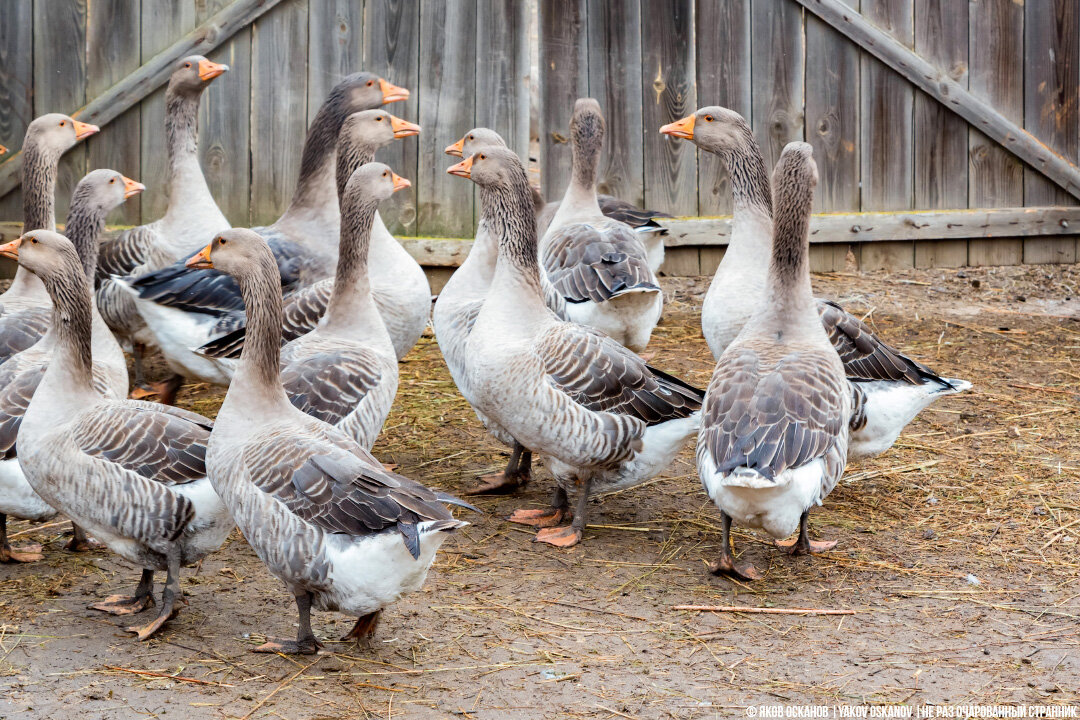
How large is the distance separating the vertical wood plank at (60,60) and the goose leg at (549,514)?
19.1 ft

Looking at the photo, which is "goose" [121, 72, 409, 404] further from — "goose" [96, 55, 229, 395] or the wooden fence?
Answer: the wooden fence

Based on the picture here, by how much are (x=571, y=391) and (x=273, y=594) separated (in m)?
1.70

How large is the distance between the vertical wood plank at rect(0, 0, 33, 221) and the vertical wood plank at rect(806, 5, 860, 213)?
6.83 meters

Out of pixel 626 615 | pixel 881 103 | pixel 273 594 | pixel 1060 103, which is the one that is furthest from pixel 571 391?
pixel 1060 103

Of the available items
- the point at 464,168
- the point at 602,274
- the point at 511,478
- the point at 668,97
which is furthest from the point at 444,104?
the point at 511,478

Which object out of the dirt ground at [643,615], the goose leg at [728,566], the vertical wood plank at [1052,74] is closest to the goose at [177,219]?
the dirt ground at [643,615]

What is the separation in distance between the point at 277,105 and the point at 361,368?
15.7ft

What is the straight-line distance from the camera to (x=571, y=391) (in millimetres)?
5457

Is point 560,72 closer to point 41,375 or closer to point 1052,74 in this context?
point 1052,74

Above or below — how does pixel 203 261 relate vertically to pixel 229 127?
below

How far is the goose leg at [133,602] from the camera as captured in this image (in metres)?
4.60

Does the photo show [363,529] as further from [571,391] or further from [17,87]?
[17,87]

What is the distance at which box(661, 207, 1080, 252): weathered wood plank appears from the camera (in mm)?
10234

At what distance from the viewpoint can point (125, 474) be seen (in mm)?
4406
